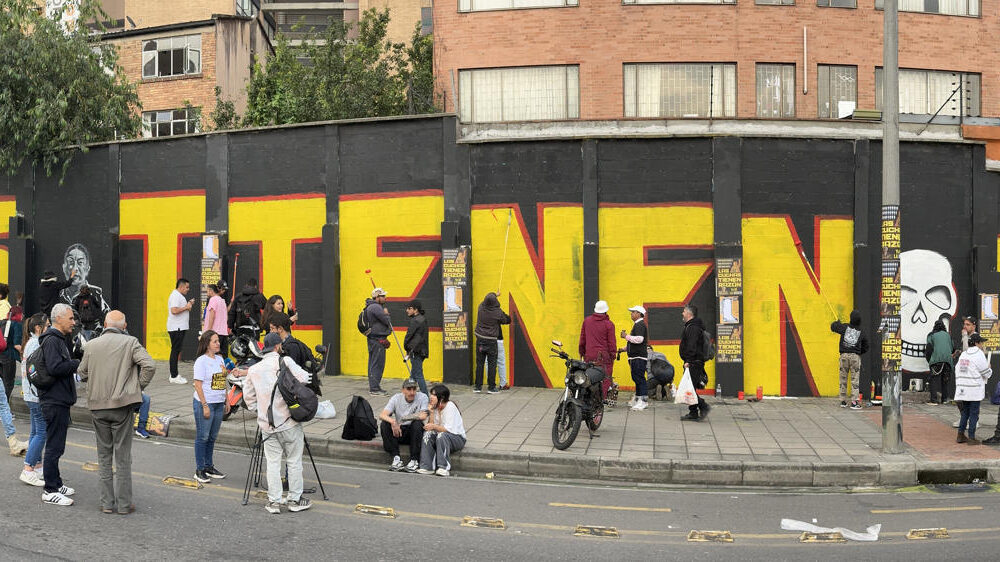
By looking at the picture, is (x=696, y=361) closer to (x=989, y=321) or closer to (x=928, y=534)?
(x=928, y=534)

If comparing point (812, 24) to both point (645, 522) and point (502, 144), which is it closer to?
point (502, 144)

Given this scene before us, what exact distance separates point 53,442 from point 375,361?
22.7ft

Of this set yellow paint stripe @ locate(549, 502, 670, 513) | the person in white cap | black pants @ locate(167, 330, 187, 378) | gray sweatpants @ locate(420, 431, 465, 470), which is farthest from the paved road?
black pants @ locate(167, 330, 187, 378)

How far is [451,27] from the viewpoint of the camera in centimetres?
1922

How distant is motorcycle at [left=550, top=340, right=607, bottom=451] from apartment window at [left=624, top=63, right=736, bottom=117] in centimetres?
857

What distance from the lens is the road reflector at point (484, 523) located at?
7.73 meters

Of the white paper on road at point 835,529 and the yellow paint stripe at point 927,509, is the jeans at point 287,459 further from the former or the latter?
the yellow paint stripe at point 927,509

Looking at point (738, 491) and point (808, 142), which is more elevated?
point (808, 142)

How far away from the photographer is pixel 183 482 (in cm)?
889

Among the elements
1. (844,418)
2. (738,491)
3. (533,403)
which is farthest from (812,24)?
(738,491)

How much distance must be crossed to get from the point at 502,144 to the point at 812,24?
7.78 metres

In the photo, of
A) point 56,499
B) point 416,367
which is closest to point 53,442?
point 56,499

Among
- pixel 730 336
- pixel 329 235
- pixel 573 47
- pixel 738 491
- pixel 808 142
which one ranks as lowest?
pixel 738 491

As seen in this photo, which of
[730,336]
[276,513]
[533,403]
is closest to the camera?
[276,513]
